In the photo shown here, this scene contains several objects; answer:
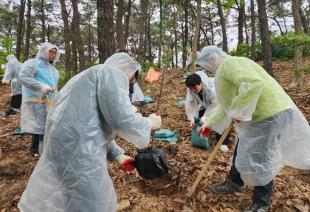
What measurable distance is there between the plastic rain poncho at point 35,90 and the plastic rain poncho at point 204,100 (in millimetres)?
2453

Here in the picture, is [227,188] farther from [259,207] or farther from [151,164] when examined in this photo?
[151,164]

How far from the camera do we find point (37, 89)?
5.13 meters

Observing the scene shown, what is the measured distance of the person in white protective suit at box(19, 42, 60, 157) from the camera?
16.6 feet

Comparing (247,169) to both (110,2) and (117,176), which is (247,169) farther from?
(110,2)

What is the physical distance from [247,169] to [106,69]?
1777mm

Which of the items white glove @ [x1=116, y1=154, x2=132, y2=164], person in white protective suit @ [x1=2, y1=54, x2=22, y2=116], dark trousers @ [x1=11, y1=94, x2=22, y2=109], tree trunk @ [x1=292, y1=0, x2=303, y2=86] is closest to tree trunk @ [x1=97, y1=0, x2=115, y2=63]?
white glove @ [x1=116, y1=154, x2=132, y2=164]

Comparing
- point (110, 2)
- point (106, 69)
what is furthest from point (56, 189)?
point (110, 2)

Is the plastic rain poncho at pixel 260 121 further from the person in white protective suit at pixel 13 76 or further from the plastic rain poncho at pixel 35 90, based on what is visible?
the person in white protective suit at pixel 13 76

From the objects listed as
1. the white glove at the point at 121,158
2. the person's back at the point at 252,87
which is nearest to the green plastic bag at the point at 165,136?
the person's back at the point at 252,87

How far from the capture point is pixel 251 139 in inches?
120

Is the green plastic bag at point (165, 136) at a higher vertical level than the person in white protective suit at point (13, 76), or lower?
lower

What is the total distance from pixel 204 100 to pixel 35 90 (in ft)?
9.21

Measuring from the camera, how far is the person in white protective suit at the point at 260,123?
2.86 metres

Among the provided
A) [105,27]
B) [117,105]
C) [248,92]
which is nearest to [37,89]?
[105,27]
